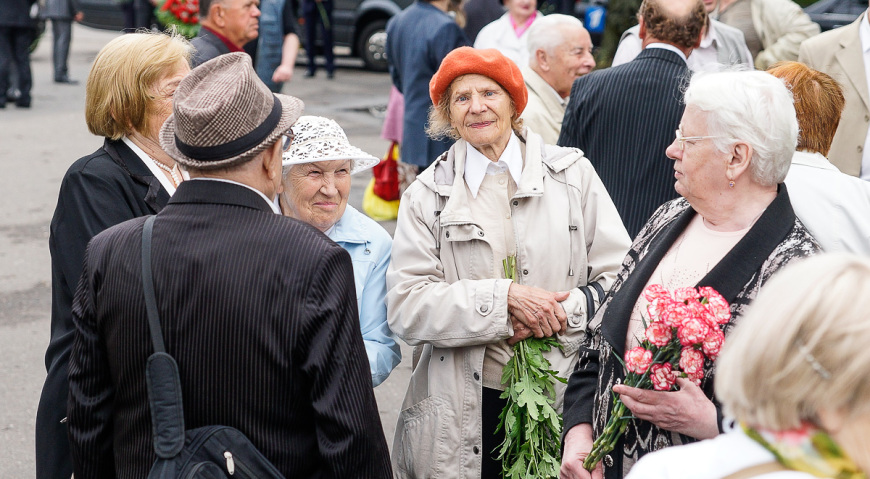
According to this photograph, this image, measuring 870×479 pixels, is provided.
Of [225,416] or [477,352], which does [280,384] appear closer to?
[225,416]

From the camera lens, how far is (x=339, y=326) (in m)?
2.15

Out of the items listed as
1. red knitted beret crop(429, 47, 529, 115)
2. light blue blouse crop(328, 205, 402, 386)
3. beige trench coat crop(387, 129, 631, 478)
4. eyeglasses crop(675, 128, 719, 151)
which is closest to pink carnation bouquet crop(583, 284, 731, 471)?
eyeglasses crop(675, 128, 719, 151)

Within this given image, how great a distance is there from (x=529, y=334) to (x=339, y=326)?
1.06 m

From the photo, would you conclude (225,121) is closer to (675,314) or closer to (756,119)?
(675,314)

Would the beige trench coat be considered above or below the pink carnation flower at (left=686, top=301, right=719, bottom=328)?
below

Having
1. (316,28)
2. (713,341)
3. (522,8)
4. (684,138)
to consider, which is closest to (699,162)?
(684,138)

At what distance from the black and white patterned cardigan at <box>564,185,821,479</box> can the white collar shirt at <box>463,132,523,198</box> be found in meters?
0.60

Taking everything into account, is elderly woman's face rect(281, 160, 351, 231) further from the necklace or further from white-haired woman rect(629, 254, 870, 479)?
white-haired woman rect(629, 254, 870, 479)

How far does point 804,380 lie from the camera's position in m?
1.40

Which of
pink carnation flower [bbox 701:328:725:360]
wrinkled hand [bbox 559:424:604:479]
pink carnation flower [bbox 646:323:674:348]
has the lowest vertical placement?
wrinkled hand [bbox 559:424:604:479]

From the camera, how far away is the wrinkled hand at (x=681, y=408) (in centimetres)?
230

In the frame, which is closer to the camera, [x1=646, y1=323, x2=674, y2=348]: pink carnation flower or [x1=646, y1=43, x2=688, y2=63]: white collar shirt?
[x1=646, y1=323, x2=674, y2=348]: pink carnation flower

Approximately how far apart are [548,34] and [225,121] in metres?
3.43

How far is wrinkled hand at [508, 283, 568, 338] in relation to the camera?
3000 mm
